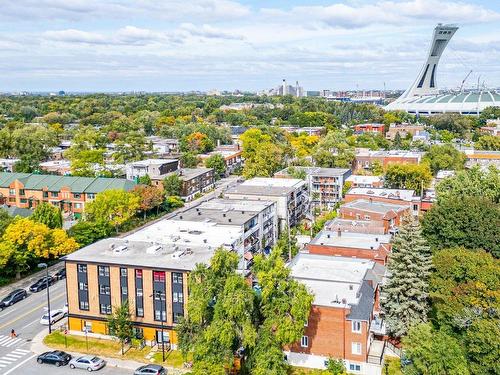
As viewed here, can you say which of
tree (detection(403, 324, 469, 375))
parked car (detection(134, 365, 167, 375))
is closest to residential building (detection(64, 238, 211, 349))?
parked car (detection(134, 365, 167, 375))

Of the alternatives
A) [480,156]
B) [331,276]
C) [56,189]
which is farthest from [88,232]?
[480,156]

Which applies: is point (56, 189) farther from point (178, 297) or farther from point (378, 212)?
point (378, 212)

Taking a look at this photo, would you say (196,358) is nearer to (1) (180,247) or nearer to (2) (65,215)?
(1) (180,247)

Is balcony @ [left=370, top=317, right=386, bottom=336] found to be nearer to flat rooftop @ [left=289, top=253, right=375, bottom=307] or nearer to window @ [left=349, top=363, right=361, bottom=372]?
flat rooftop @ [left=289, top=253, right=375, bottom=307]

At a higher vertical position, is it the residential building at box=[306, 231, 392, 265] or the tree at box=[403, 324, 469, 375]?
the residential building at box=[306, 231, 392, 265]

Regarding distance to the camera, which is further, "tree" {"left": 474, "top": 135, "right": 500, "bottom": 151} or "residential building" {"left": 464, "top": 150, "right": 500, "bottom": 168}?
"tree" {"left": 474, "top": 135, "right": 500, "bottom": 151}

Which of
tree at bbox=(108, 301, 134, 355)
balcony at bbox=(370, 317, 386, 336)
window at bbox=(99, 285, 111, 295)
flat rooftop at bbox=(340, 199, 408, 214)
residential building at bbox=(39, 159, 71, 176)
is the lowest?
balcony at bbox=(370, 317, 386, 336)
